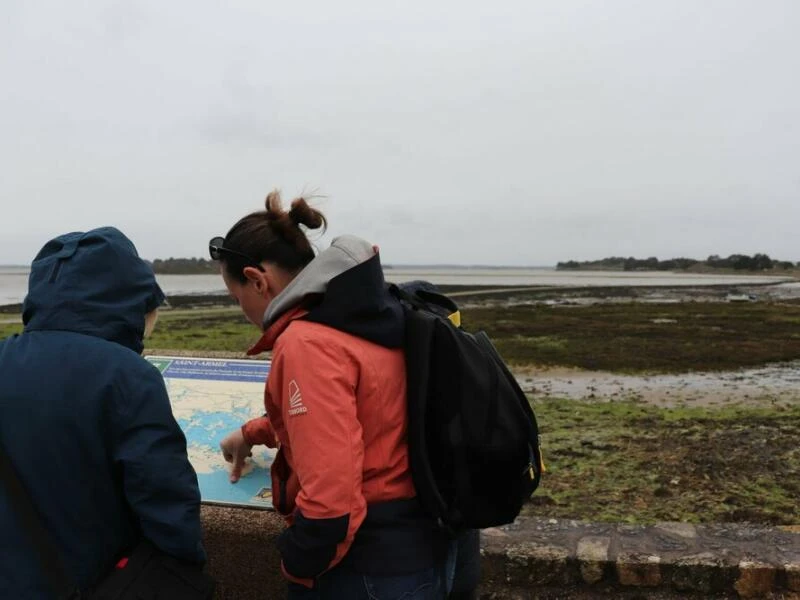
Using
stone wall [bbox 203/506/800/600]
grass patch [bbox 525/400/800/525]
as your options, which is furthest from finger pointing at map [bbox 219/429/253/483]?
grass patch [bbox 525/400/800/525]

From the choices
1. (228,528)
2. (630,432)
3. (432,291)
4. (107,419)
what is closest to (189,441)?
(228,528)

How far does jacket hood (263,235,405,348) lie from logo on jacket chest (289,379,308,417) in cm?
20

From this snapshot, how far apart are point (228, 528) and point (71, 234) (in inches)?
61.3

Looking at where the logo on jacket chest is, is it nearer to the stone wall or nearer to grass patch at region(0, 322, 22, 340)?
the stone wall

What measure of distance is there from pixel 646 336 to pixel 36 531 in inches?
929

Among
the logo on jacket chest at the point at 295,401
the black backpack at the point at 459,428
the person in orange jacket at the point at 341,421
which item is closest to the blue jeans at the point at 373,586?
the person in orange jacket at the point at 341,421

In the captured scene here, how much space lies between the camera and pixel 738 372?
16156 millimetres

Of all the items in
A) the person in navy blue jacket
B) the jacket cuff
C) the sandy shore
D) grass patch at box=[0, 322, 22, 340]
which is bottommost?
grass patch at box=[0, 322, 22, 340]

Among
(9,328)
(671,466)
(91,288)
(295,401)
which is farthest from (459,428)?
(9,328)

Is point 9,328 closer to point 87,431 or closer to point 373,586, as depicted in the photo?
point 87,431

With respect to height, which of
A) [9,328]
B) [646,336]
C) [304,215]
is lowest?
[9,328]

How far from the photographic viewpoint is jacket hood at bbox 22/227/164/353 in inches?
74.3

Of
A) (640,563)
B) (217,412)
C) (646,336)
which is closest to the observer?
(217,412)

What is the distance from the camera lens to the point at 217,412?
329cm
